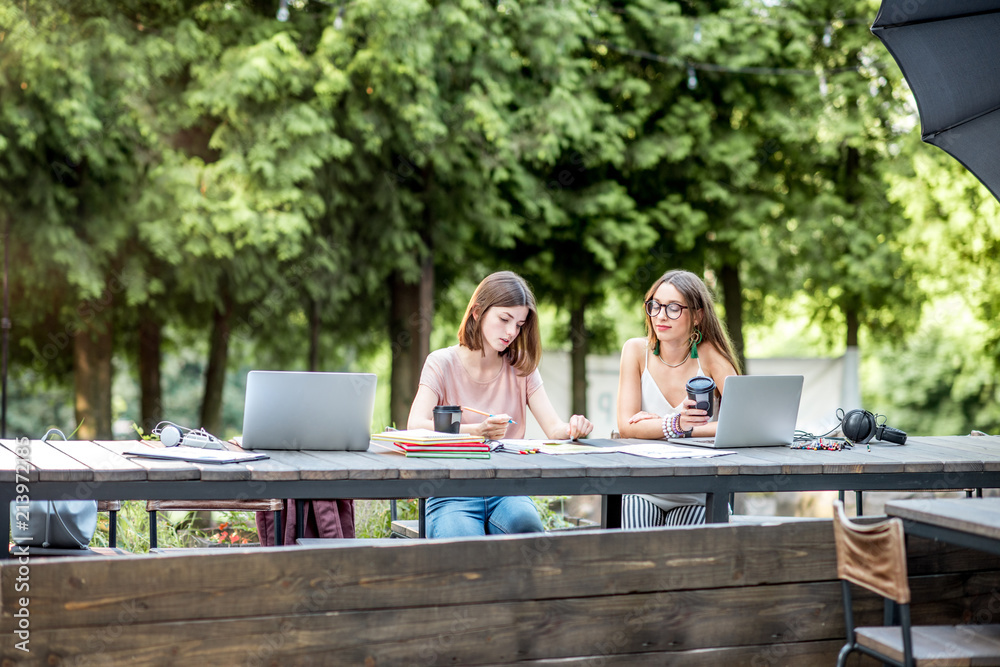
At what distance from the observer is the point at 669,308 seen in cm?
407

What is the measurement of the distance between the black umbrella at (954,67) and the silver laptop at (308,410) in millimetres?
2386

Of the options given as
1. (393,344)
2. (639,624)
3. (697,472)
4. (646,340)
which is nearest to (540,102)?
(393,344)

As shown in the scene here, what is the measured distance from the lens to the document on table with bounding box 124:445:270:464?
288cm

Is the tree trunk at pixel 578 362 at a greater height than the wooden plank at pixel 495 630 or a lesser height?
greater

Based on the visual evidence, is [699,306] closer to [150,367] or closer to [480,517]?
[480,517]

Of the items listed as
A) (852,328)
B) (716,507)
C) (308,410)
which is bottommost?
(716,507)

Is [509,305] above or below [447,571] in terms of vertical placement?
above

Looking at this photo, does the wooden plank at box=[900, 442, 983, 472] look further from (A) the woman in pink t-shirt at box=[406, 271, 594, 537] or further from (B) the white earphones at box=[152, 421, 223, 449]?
(B) the white earphones at box=[152, 421, 223, 449]

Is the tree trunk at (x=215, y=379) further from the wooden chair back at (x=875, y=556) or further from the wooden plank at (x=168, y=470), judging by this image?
the wooden chair back at (x=875, y=556)

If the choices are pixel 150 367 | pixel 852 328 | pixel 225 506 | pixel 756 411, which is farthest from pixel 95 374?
pixel 852 328

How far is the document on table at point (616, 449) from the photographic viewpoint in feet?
11.2

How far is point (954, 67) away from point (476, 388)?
7.27 feet

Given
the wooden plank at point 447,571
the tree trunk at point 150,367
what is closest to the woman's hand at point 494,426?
the wooden plank at point 447,571

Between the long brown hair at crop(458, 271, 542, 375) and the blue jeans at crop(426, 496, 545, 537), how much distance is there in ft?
2.12
